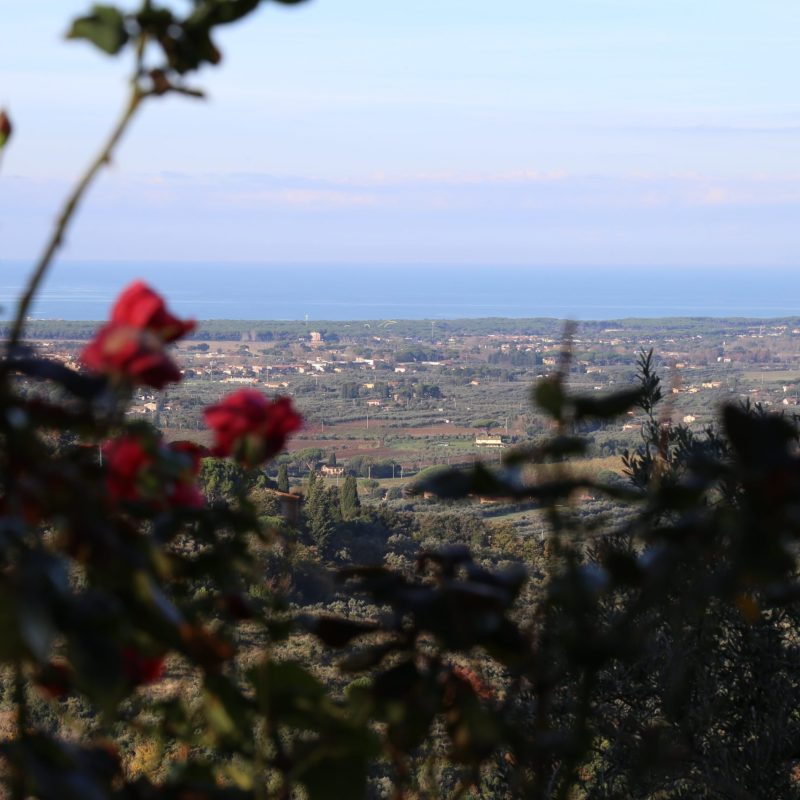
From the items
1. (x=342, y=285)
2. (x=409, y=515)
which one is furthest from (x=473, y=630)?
(x=342, y=285)

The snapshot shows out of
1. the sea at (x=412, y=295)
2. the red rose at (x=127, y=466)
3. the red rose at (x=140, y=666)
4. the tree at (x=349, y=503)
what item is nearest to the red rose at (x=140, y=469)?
the red rose at (x=127, y=466)

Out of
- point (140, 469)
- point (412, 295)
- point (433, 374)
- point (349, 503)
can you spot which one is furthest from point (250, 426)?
point (412, 295)

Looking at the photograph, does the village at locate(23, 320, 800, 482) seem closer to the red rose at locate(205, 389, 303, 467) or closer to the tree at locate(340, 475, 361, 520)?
the tree at locate(340, 475, 361, 520)

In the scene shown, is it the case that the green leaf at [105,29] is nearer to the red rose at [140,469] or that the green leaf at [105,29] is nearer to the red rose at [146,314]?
the red rose at [146,314]

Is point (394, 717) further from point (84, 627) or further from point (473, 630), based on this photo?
point (84, 627)

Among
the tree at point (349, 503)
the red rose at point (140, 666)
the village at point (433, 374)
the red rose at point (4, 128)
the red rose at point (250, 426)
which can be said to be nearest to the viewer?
the red rose at point (140, 666)

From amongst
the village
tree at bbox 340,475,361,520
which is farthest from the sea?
tree at bbox 340,475,361,520
